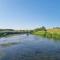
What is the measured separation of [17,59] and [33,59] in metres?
1.87

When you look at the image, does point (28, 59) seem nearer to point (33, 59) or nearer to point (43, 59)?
point (33, 59)

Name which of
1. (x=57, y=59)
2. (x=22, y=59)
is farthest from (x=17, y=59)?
(x=57, y=59)

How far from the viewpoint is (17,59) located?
16844 mm

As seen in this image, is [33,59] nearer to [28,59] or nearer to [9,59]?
[28,59]

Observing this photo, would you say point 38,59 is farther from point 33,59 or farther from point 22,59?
point 22,59

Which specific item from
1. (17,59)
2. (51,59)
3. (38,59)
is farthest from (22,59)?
(51,59)

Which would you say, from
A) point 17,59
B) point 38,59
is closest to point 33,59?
point 38,59

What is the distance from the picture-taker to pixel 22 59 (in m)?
16.8

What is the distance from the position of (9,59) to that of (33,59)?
9.09 feet

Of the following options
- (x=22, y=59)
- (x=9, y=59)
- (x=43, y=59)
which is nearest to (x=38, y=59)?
(x=43, y=59)

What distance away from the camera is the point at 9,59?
16766 millimetres

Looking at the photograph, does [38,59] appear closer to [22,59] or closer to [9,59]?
[22,59]

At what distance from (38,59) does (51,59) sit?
1485 mm

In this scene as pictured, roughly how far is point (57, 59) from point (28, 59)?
330 centimetres
